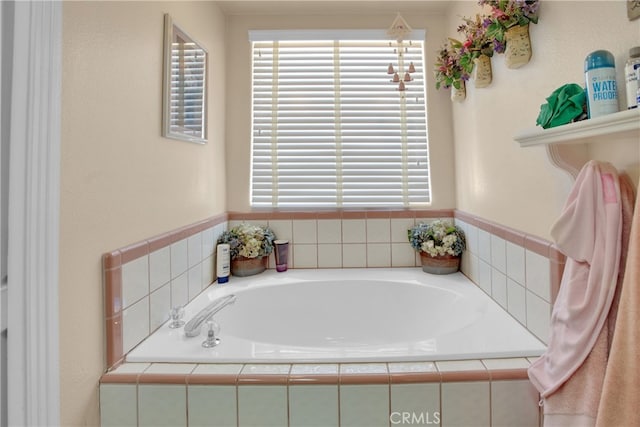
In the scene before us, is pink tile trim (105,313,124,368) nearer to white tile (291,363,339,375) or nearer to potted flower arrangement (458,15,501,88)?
white tile (291,363,339,375)

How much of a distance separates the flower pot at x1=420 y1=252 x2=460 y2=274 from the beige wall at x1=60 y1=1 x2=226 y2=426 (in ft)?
4.86

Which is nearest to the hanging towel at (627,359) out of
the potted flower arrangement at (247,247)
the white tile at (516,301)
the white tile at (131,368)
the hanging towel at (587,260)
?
the hanging towel at (587,260)

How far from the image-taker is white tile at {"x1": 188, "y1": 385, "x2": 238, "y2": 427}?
1.02 meters

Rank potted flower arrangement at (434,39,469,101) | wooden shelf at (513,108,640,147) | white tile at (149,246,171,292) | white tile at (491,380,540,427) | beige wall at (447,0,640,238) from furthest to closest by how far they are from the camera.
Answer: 1. potted flower arrangement at (434,39,469,101)
2. white tile at (149,246,171,292)
3. white tile at (491,380,540,427)
4. beige wall at (447,0,640,238)
5. wooden shelf at (513,108,640,147)

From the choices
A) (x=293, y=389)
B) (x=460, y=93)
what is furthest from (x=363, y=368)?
(x=460, y=93)

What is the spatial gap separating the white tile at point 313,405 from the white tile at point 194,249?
0.90 m

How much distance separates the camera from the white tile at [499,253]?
4.76 feet

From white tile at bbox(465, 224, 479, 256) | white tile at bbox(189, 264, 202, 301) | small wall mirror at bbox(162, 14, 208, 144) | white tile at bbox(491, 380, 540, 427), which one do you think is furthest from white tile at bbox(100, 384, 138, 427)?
white tile at bbox(465, 224, 479, 256)

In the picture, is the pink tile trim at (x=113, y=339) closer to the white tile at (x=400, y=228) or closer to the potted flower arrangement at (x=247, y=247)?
the potted flower arrangement at (x=247, y=247)

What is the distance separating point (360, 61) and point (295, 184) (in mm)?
948

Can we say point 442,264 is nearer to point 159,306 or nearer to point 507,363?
point 507,363

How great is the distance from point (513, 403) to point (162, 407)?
112 cm

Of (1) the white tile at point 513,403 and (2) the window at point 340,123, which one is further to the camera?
(2) the window at point 340,123

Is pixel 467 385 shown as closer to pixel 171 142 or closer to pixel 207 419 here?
pixel 207 419
